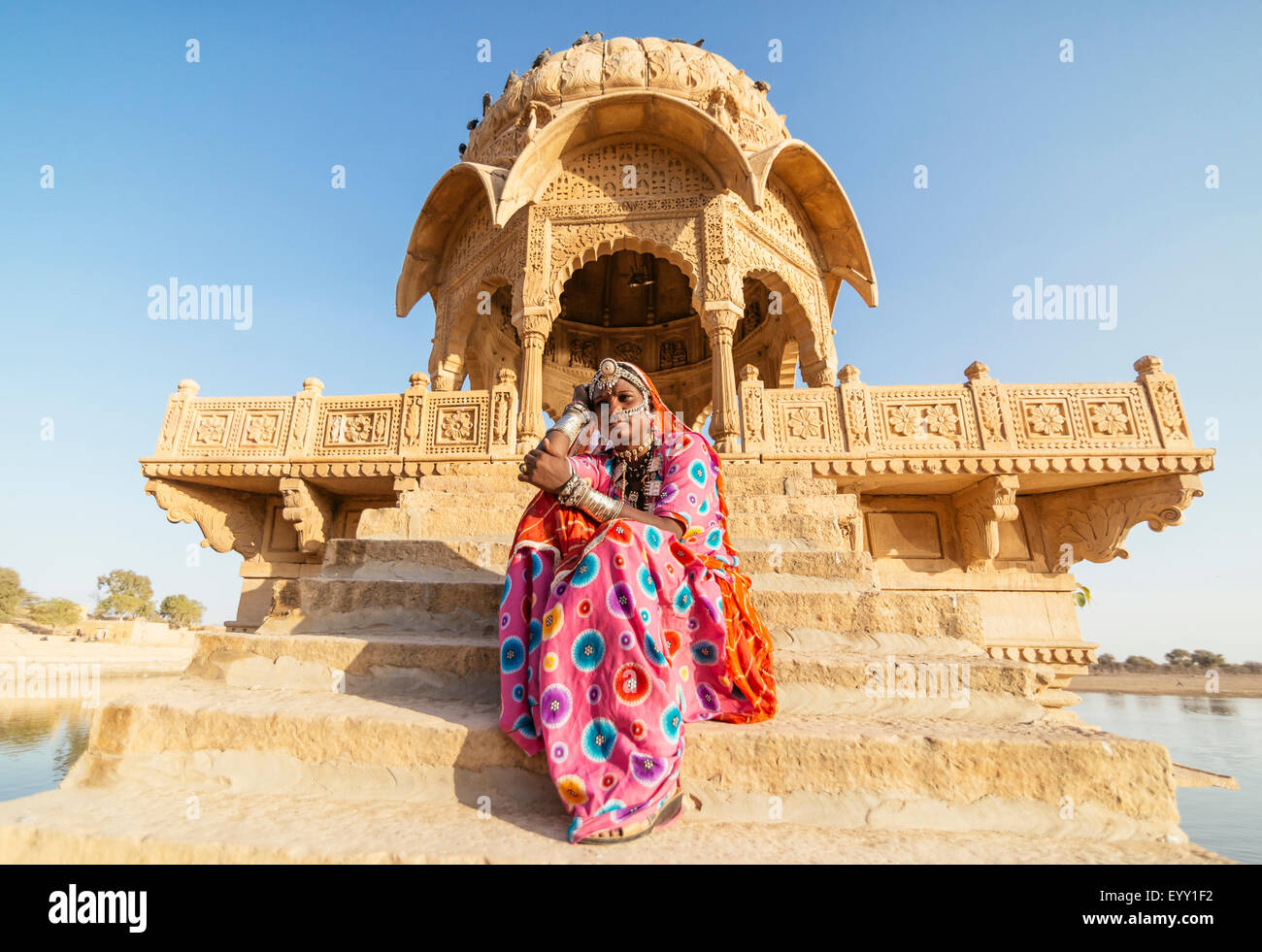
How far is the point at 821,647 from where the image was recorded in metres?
2.73

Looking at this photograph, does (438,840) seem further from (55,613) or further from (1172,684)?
(1172,684)

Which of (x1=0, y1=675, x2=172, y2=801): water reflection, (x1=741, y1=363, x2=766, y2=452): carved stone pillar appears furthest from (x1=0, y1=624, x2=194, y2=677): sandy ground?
(x1=741, y1=363, x2=766, y2=452): carved stone pillar

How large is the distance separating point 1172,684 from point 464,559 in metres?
41.4

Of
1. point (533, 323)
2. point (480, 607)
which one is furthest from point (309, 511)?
point (480, 607)

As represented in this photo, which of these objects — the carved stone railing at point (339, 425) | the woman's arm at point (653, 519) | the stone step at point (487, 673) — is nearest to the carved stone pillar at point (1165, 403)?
the stone step at point (487, 673)

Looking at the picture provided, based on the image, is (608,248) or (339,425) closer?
(339,425)

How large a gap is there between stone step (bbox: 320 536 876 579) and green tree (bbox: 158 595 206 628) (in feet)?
168

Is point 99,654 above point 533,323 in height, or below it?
below

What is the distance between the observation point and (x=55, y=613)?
29.0 m

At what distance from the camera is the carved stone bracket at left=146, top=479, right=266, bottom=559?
6.80m

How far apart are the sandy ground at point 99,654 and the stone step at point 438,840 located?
62.1ft

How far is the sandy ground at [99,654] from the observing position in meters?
16.7
